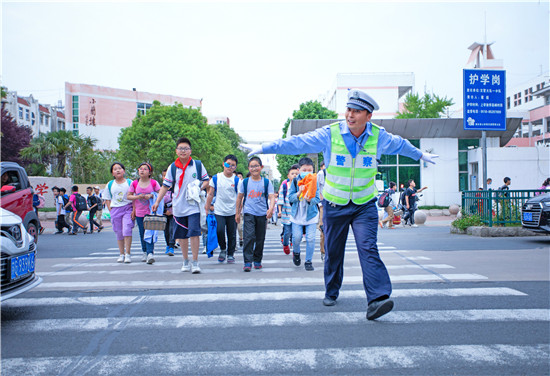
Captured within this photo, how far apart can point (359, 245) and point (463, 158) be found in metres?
27.3

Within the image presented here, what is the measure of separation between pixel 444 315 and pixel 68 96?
227 ft

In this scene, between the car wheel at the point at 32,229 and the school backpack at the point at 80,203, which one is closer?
the car wheel at the point at 32,229

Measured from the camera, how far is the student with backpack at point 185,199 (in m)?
7.52

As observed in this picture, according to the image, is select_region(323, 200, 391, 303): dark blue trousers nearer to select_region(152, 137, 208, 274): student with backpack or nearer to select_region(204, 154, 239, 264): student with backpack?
select_region(152, 137, 208, 274): student with backpack


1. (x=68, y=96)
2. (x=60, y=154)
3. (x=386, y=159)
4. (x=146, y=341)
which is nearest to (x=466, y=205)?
(x=146, y=341)

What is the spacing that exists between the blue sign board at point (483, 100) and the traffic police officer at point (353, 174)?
38.4 ft

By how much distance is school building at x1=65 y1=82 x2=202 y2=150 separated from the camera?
217ft

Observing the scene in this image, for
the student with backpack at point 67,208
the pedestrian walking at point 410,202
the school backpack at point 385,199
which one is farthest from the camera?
the pedestrian walking at point 410,202

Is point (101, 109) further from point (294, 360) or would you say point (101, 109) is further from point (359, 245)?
point (294, 360)

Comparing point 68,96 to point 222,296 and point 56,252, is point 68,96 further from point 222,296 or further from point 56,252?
point 222,296

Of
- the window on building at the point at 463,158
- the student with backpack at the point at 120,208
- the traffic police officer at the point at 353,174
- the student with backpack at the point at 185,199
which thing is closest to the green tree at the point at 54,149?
the window on building at the point at 463,158

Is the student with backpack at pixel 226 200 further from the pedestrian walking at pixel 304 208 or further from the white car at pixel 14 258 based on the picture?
the white car at pixel 14 258

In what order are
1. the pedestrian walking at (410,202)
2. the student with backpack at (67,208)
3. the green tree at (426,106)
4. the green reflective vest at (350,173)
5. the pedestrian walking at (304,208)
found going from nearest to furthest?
the green reflective vest at (350,173) → the pedestrian walking at (304,208) → the student with backpack at (67,208) → the pedestrian walking at (410,202) → the green tree at (426,106)

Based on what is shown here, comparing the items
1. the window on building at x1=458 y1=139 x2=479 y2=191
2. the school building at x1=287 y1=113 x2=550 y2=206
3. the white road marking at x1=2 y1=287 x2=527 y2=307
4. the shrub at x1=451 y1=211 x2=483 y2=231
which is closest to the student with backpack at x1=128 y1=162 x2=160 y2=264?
the white road marking at x1=2 y1=287 x2=527 y2=307
